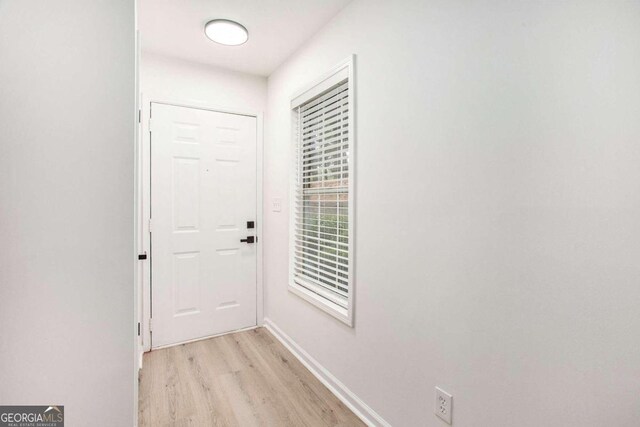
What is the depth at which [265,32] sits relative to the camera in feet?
7.34

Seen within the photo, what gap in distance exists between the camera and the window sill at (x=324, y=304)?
191 cm

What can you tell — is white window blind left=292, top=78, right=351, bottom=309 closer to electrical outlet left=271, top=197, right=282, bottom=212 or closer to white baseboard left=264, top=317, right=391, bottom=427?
electrical outlet left=271, top=197, right=282, bottom=212

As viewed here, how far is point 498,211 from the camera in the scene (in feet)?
3.68

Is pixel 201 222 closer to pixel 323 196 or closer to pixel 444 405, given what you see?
pixel 323 196

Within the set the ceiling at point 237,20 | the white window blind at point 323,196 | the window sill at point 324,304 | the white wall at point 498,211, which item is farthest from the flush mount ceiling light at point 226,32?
the window sill at point 324,304

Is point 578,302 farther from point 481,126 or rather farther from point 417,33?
point 417,33

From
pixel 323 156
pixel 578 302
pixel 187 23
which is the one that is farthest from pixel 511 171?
pixel 187 23

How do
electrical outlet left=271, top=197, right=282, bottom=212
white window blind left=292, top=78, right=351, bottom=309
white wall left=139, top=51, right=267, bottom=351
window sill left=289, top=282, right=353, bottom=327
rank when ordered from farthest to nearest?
Result: electrical outlet left=271, top=197, right=282, bottom=212, white wall left=139, top=51, right=267, bottom=351, white window blind left=292, top=78, right=351, bottom=309, window sill left=289, top=282, right=353, bottom=327

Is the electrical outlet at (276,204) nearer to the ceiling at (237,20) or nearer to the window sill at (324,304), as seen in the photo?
the window sill at (324,304)

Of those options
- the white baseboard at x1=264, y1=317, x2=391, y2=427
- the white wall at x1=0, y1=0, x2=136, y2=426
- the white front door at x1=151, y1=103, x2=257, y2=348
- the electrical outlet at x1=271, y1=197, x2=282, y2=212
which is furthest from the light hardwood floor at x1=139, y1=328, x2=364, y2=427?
the electrical outlet at x1=271, y1=197, x2=282, y2=212

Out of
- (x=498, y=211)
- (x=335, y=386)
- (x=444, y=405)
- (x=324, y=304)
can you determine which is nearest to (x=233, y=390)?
(x=335, y=386)

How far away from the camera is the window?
196 cm

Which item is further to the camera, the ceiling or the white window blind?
the white window blind

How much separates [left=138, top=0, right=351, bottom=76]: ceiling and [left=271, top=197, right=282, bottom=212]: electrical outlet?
127cm
